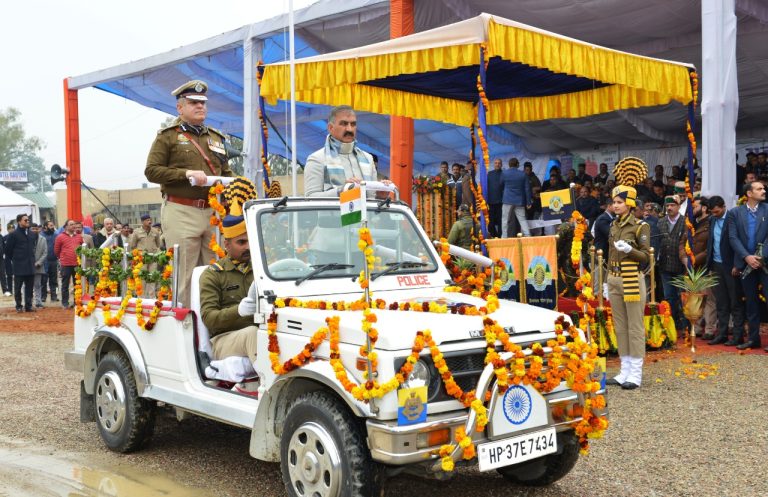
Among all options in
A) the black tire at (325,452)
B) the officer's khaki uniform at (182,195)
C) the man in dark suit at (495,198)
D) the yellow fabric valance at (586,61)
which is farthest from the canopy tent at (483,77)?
the black tire at (325,452)

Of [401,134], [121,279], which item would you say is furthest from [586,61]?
[121,279]

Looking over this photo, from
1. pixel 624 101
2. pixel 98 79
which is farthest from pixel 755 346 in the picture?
pixel 98 79

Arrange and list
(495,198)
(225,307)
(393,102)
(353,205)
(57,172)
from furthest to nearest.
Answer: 1. (57,172)
2. (495,198)
3. (393,102)
4. (225,307)
5. (353,205)

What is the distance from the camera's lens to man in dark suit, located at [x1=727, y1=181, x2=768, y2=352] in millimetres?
9609

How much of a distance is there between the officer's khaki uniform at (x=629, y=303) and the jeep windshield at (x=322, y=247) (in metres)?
3.28

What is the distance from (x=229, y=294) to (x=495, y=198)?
1179 centimetres

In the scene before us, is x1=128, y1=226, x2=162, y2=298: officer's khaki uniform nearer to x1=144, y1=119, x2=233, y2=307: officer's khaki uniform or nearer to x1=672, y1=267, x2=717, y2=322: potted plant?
x1=144, y1=119, x2=233, y2=307: officer's khaki uniform

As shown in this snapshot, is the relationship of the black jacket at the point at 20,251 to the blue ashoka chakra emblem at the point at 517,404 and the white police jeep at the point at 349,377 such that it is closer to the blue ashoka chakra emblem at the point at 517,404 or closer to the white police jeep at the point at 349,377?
the white police jeep at the point at 349,377

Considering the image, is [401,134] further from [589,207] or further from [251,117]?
[251,117]

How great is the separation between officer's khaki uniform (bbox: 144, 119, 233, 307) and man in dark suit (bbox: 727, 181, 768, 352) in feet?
22.9

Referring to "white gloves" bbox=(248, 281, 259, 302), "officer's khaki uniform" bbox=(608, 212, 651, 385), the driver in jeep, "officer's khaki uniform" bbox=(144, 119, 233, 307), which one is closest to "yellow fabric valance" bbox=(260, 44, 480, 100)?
"officer's khaki uniform" bbox=(608, 212, 651, 385)

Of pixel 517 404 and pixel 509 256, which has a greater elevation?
pixel 509 256

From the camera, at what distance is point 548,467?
15.4 feet

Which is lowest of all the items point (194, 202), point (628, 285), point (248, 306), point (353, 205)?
point (628, 285)
